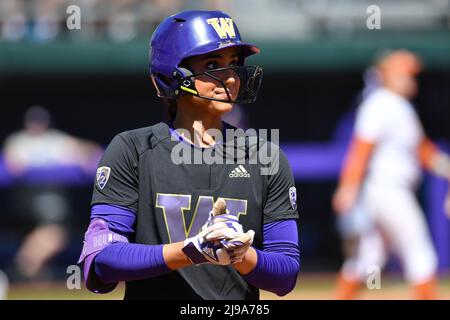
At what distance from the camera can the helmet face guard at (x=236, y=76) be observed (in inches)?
126

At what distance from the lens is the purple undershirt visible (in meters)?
3.00

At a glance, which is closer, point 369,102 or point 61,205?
point 369,102

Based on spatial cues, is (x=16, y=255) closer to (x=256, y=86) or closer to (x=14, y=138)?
Answer: (x=14, y=138)

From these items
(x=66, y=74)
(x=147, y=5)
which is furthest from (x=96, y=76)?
(x=147, y=5)

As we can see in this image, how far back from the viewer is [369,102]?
29.0ft

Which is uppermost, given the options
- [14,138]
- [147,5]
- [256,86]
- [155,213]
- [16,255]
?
[256,86]

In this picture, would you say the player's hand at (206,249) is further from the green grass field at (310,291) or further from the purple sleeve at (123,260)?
the green grass field at (310,291)

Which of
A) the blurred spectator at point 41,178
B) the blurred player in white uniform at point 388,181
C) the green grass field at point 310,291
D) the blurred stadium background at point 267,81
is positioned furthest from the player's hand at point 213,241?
the blurred spectator at point 41,178

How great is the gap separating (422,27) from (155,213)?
10434 mm

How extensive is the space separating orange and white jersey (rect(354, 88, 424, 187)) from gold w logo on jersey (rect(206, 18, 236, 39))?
5530mm

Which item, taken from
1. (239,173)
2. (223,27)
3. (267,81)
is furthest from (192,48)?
(267,81)

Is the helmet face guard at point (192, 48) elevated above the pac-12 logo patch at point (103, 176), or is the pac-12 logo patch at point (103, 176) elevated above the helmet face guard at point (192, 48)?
the helmet face guard at point (192, 48)

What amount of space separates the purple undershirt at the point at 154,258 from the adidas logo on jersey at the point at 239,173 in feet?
0.64

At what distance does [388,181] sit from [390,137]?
1.39 feet
